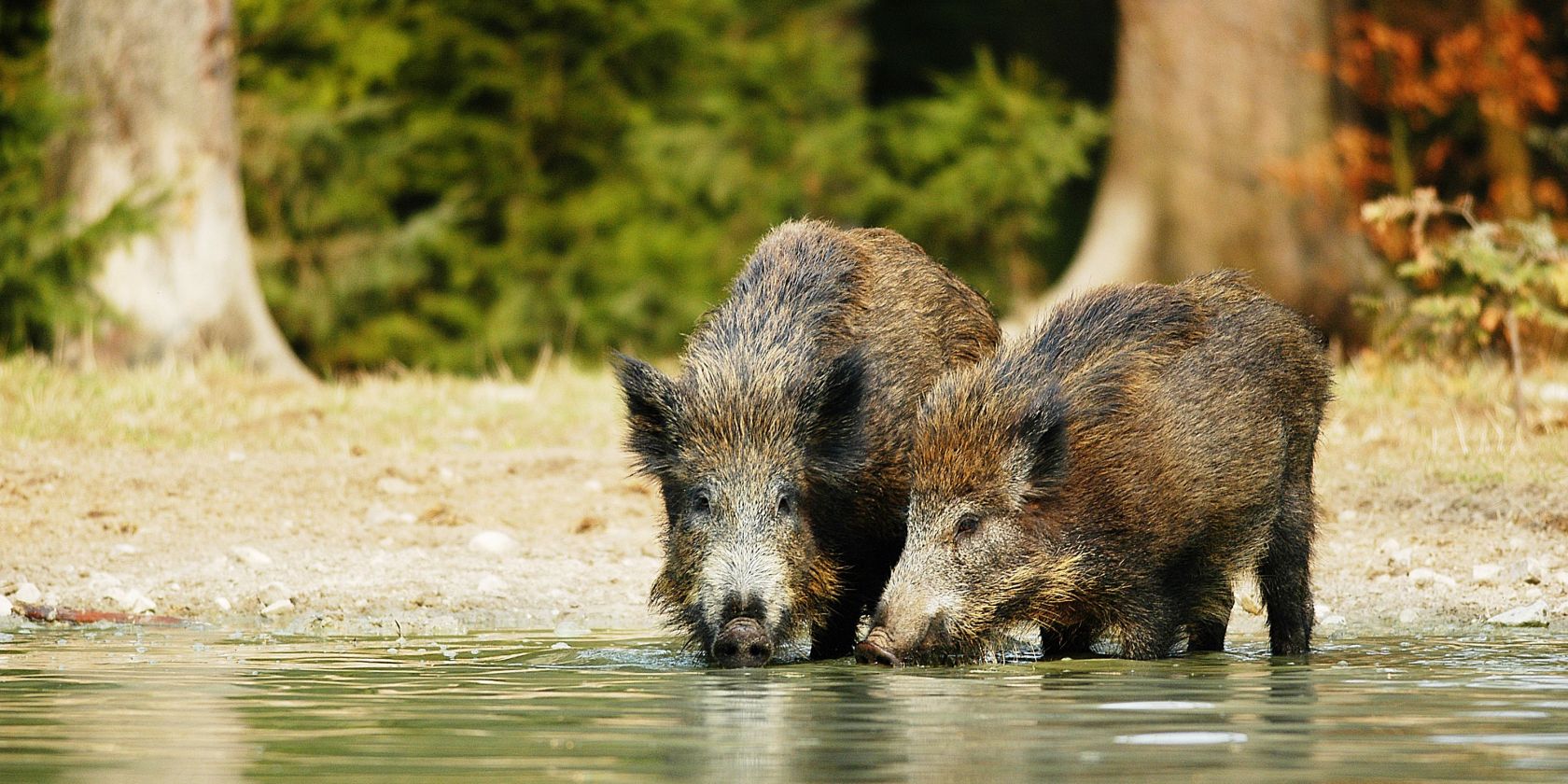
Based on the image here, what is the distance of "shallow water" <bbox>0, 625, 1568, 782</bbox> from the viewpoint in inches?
176

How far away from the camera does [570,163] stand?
19.5m

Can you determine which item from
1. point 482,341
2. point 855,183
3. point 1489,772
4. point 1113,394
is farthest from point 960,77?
point 1489,772

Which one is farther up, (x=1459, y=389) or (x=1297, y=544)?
(x=1459, y=389)

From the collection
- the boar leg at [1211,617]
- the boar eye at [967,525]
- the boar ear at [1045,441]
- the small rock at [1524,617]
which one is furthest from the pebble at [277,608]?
the small rock at [1524,617]

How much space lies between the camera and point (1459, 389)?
38.7 ft

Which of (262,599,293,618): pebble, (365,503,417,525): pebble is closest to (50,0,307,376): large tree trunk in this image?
(365,503,417,525): pebble

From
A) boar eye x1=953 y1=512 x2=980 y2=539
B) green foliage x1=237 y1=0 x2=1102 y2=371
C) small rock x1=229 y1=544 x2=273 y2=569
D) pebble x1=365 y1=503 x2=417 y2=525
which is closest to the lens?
boar eye x1=953 y1=512 x2=980 y2=539

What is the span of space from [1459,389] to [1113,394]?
5.58 metres

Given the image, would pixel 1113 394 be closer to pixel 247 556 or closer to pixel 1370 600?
pixel 1370 600

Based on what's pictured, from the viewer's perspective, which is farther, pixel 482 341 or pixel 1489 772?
pixel 482 341

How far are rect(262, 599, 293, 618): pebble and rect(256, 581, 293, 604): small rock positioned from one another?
4 centimetres

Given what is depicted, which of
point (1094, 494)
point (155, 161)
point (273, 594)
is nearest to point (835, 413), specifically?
point (1094, 494)

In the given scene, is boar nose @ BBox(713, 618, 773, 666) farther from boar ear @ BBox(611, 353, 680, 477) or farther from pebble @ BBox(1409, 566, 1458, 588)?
pebble @ BBox(1409, 566, 1458, 588)

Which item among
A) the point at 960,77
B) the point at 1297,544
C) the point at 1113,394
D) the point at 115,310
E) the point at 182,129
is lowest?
the point at 1297,544
